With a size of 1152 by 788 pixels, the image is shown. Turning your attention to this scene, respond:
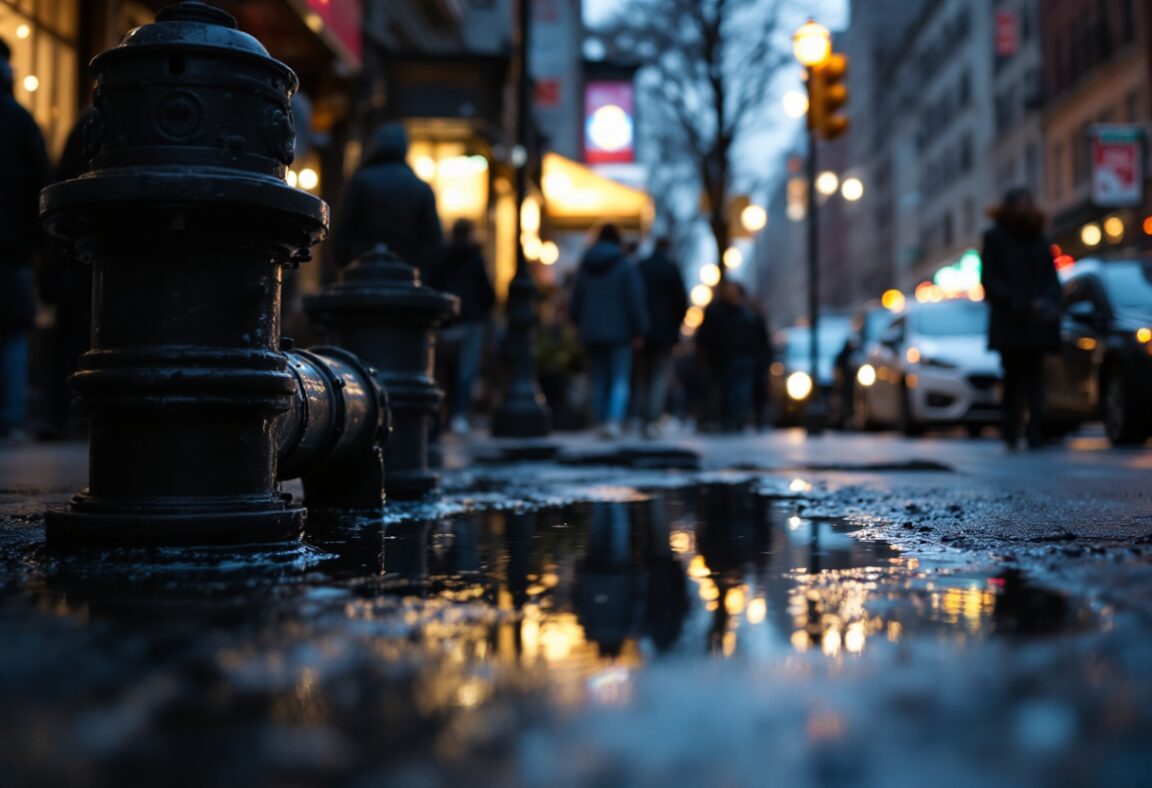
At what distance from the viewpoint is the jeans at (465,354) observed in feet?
45.3

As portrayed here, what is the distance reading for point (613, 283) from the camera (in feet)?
46.0

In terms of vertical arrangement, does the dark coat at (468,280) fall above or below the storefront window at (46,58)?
below

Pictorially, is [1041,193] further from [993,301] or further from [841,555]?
[841,555]

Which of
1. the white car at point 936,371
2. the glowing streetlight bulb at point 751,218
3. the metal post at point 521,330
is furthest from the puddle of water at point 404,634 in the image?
the glowing streetlight bulb at point 751,218

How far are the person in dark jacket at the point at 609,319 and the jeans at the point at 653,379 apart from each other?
87 cm

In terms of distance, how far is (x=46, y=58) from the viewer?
512 inches

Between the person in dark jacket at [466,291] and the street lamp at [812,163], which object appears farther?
the street lamp at [812,163]

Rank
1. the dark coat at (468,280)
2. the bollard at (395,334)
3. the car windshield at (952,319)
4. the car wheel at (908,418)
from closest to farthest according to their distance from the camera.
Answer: the bollard at (395,334)
the dark coat at (468,280)
the car wheel at (908,418)
the car windshield at (952,319)

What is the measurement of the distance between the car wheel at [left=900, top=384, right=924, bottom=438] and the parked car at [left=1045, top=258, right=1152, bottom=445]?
2310 mm

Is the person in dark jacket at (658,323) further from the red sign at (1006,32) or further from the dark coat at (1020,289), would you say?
the red sign at (1006,32)

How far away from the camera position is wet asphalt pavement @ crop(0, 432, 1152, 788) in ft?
4.52

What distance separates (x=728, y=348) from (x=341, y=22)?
249 inches

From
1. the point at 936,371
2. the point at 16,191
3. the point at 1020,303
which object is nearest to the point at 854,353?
the point at 936,371

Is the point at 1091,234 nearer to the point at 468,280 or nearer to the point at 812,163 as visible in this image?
the point at 812,163
